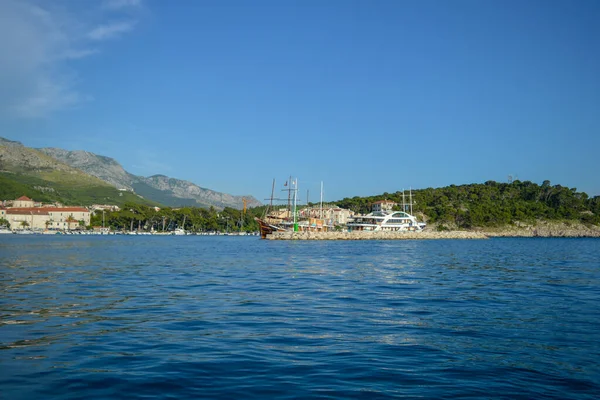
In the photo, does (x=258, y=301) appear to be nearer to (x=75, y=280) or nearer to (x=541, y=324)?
(x=541, y=324)

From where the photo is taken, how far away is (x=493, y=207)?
178m

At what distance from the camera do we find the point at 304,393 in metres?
7.30

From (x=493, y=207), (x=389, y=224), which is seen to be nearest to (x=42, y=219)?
(x=389, y=224)

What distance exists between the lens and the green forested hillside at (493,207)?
166 meters

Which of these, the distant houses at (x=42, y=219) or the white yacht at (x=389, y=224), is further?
the distant houses at (x=42, y=219)

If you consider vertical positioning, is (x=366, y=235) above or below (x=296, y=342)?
above

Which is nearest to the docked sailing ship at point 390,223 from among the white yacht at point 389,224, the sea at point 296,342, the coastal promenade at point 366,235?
the white yacht at point 389,224

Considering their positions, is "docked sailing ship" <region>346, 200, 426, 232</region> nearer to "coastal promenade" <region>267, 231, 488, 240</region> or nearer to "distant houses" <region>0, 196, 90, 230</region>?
"coastal promenade" <region>267, 231, 488, 240</region>

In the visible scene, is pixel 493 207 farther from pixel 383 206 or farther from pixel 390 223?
pixel 390 223

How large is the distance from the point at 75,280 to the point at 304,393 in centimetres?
1934

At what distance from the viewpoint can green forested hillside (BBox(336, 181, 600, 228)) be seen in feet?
546

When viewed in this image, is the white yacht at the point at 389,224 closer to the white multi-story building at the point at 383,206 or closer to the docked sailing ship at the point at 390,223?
the docked sailing ship at the point at 390,223

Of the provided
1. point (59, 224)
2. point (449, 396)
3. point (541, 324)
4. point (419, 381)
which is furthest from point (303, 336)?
point (59, 224)

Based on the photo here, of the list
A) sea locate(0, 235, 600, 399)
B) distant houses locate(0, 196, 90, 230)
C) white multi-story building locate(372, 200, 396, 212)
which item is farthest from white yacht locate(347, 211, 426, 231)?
distant houses locate(0, 196, 90, 230)
